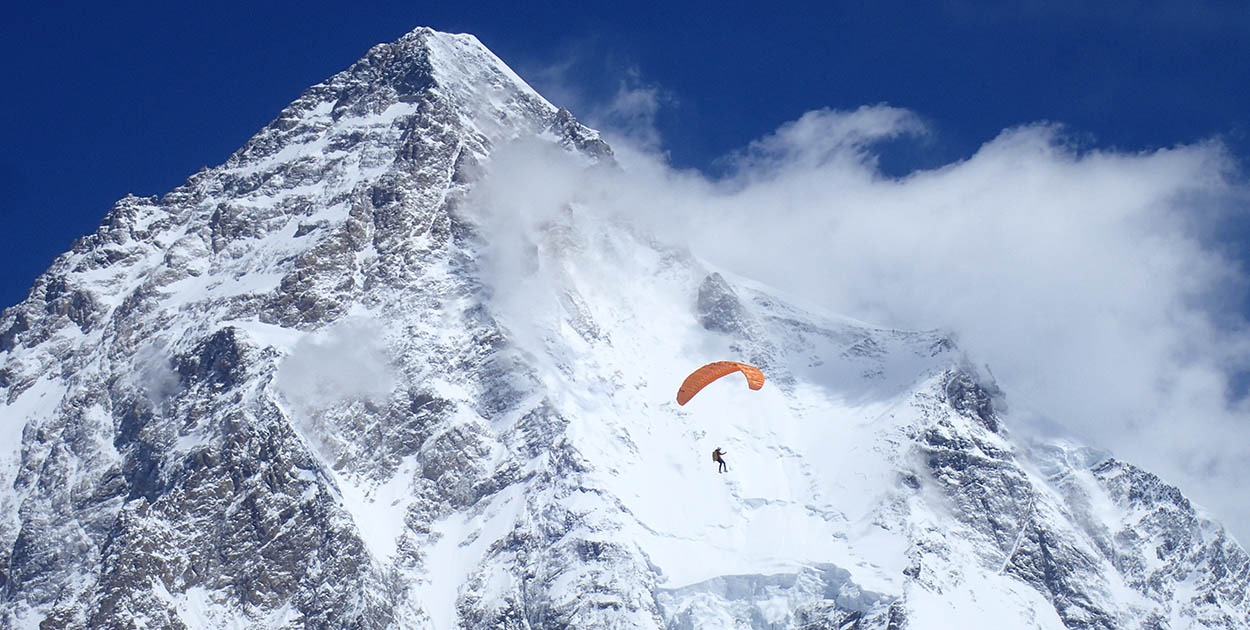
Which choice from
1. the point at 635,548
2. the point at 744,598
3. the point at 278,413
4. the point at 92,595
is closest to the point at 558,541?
the point at 635,548

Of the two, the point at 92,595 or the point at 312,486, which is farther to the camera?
the point at 312,486

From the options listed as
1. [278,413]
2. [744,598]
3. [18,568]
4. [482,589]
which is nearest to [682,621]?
[744,598]

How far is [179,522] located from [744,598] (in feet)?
190

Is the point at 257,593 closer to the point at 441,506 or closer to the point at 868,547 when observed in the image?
the point at 441,506

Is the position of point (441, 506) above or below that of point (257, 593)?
above

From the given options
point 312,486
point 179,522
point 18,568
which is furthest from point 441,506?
point 18,568

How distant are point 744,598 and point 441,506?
111ft

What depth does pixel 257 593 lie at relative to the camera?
18388 cm

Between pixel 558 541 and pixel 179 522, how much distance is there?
3826cm

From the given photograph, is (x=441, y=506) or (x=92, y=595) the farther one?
(x=441, y=506)

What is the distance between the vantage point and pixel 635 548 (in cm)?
18950

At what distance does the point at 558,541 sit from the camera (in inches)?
7461

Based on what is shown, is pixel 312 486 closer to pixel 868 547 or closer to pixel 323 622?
pixel 323 622

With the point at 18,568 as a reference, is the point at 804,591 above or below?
above
